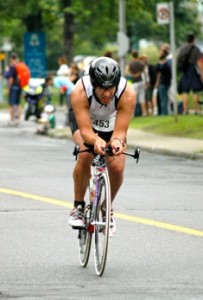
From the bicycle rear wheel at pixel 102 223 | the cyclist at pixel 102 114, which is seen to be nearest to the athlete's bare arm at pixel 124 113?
the cyclist at pixel 102 114

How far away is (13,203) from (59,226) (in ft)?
7.32

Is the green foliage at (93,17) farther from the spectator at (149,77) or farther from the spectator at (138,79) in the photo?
the spectator at (138,79)

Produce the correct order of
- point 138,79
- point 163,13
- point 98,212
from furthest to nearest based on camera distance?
1. point 138,79
2. point 163,13
3. point 98,212

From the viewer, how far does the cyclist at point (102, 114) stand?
9953 millimetres

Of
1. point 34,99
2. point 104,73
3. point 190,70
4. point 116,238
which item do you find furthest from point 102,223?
point 34,99

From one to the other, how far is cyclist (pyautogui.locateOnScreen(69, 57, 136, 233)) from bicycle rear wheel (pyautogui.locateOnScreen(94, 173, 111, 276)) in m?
0.20

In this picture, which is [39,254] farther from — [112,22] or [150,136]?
[112,22]

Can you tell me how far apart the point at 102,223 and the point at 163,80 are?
2317cm

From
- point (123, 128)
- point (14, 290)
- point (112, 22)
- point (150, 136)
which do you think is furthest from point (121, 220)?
point (112, 22)

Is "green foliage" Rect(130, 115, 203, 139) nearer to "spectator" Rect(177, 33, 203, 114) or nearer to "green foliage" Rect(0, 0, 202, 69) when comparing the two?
"spectator" Rect(177, 33, 203, 114)

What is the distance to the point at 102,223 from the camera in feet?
32.6

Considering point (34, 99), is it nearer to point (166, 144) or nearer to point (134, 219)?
point (166, 144)

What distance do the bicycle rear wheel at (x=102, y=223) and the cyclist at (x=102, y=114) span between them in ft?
0.64

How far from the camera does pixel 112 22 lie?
5450cm
